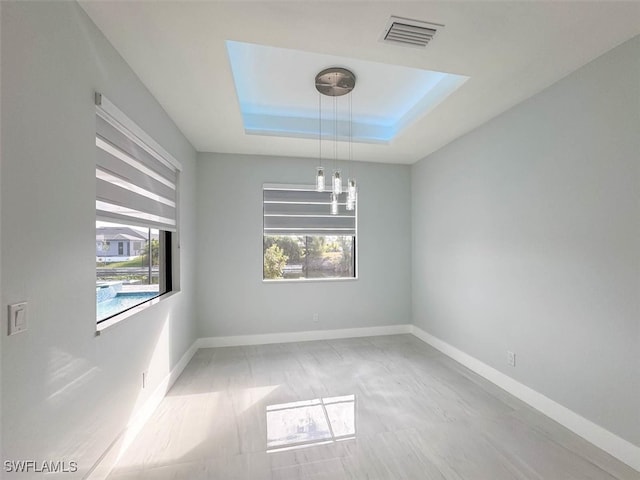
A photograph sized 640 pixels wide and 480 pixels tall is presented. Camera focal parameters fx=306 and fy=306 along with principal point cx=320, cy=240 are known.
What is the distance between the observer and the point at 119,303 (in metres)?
2.15

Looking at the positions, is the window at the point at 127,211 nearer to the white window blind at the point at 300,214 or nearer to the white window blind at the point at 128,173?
the white window blind at the point at 128,173

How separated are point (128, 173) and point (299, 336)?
2998mm

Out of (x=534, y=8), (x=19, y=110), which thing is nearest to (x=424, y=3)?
(x=534, y=8)

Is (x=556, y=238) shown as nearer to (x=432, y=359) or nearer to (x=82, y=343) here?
(x=432, y=359)

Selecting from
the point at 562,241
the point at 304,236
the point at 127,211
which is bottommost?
the point at 562,241

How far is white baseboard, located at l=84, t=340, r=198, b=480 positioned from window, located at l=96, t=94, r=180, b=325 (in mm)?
773

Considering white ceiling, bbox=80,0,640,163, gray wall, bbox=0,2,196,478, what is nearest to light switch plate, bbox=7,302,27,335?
gray wall, bbox=0,2,196,478

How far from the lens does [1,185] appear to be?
3.59 ft

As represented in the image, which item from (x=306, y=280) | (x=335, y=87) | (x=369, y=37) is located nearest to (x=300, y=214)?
(x=306, y=280)

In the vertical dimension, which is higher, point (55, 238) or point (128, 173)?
point (128, 173)

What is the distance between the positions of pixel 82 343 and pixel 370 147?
339 cm

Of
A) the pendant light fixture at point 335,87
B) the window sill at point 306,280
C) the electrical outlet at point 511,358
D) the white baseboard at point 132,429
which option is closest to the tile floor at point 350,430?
the white baseboard at point 132,429

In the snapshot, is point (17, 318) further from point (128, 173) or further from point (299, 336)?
point (299, 336)

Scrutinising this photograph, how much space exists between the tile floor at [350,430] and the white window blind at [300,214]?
1.81m
